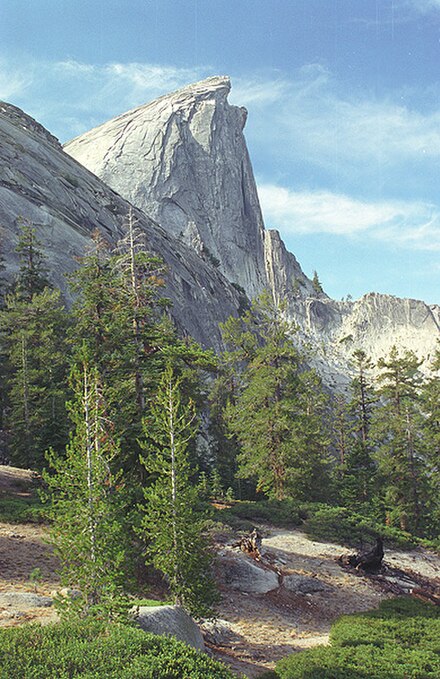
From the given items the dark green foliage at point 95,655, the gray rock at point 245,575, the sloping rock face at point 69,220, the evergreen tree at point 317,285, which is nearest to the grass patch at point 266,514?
the gray rock at point 245,575

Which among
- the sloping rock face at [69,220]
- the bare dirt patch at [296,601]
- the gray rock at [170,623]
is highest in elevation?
the sloping rock face at [69,220]

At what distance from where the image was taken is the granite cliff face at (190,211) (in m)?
61.5

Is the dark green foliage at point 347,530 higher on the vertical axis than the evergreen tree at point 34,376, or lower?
lower

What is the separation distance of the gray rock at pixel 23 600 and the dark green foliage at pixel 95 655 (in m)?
2.95

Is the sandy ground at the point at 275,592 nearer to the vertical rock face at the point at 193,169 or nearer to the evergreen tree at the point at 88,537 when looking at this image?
the evergreen tree at the point at 88,537

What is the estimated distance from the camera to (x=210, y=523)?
1958 centimetres

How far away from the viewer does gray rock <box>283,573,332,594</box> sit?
1733 centimetres

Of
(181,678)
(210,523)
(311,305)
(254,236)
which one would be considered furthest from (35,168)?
(311,305)

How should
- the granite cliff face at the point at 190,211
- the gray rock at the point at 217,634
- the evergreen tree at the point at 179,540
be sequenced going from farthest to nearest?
the granite cliff face at the point at 190,211, the gray rock at the point at 217,634, the evergreen tree at the point at 179,540

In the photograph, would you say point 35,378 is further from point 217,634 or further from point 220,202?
point 220,202

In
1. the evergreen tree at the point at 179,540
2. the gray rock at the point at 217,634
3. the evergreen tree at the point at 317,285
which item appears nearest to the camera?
the evergreen tree at the point at 179,540

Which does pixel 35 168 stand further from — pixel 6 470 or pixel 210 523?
pixel 210 523

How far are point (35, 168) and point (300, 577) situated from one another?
2404 inches

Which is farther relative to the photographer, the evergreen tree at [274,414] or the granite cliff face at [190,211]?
the granite cliff face at [190,211]
